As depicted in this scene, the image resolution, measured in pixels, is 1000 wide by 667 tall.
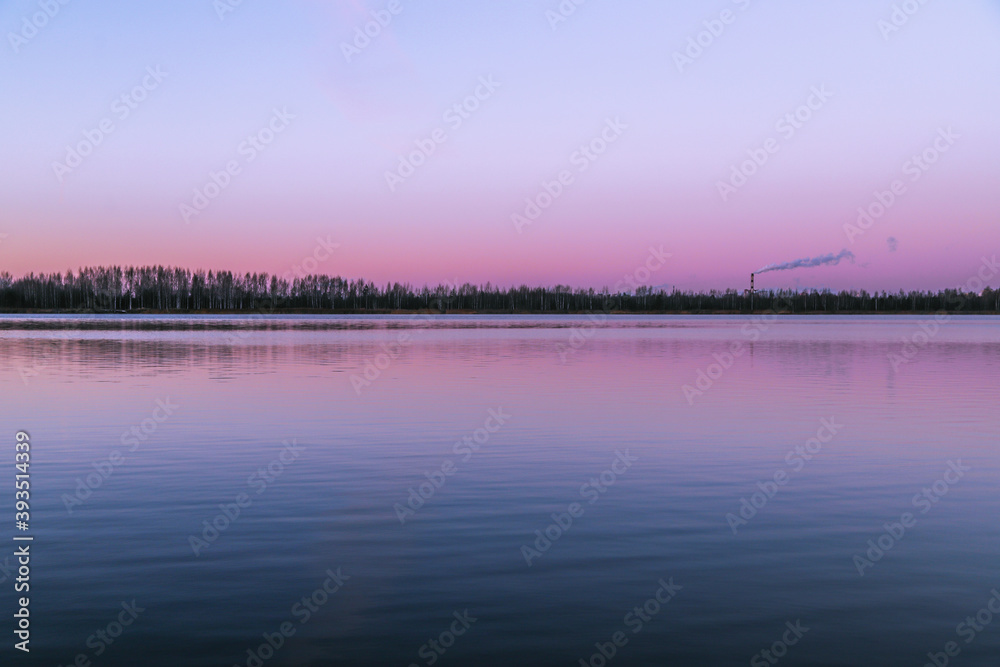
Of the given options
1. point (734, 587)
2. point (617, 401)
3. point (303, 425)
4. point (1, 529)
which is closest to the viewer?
point (734, 587)

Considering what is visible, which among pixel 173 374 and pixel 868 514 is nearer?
pixel 868 514

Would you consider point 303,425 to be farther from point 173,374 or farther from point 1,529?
point 173,374

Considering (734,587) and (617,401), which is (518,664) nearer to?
(734,587)

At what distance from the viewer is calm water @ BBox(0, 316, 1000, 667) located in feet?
30.3

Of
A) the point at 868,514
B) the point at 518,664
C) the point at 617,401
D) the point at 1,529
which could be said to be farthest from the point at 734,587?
the point at 617,401

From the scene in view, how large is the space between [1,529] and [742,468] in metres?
13.6

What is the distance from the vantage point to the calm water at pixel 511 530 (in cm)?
923

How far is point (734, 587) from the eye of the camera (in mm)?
10750

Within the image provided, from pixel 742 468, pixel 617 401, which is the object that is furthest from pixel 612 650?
pixel 617 401

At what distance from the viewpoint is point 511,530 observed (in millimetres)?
13484

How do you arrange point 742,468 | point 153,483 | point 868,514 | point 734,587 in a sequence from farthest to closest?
point 742,468 → point 153,483 → point 868,514 → point 734,587

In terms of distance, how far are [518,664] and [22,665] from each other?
462cm

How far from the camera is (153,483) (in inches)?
677

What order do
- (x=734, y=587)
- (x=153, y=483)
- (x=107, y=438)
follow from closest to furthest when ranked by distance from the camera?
(x=734, y=587) < (x=153, y=483) < (x=107, y=438)
